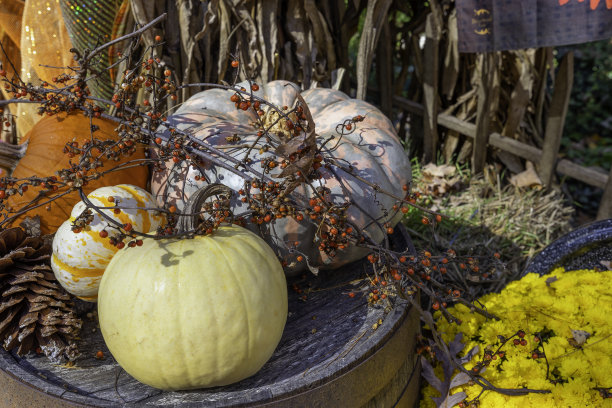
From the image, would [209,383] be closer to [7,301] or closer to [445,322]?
[7,301]

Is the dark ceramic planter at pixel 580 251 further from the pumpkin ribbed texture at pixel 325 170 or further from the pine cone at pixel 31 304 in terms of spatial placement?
the pine cone at pixel 31 304

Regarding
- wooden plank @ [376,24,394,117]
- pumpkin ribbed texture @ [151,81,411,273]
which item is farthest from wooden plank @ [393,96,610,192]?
pumpkin ribbed texture @ [151,81,411,273]

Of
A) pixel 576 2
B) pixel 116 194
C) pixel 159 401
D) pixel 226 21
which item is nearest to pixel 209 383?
pixel 159 401

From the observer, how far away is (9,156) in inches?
65.0

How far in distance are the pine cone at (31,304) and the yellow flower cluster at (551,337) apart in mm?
1026

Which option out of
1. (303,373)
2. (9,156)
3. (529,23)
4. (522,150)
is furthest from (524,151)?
(9,156)

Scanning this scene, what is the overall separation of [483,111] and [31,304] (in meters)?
2.43

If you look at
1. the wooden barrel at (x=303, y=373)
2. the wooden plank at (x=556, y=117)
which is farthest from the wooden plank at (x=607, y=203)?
the wooden barrel at (x=303, y=373)

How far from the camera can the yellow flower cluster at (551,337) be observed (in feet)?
4.56

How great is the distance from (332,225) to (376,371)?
37 cm

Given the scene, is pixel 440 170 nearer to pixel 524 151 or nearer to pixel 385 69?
pixel 524 151

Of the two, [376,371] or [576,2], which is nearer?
[376,371]

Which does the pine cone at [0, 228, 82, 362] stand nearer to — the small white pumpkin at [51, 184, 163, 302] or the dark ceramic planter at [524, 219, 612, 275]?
the small white pumpkin at [51, 184, 163, 302]

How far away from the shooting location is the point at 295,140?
138cm
